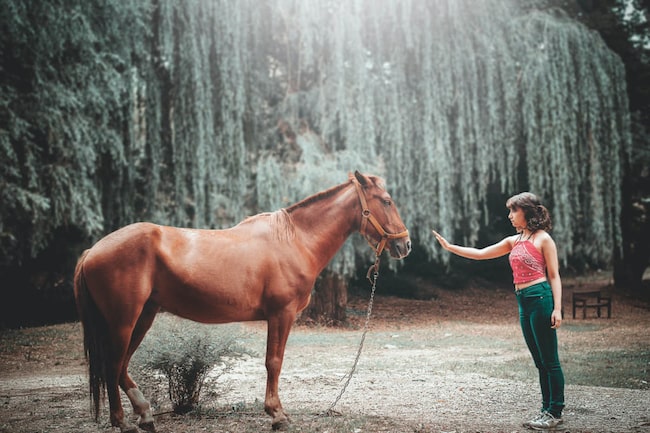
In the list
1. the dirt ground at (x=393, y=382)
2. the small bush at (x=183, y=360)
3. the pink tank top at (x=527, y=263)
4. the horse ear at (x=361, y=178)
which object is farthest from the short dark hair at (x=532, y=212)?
the small bush at (x=183, y=360)

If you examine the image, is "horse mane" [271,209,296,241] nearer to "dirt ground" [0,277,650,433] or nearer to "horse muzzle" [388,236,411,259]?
"horse muzzle" [388,236,411,259]

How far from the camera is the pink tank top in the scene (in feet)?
12.2

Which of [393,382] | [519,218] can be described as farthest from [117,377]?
[393,382]

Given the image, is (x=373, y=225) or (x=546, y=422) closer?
(x=546, y=422)

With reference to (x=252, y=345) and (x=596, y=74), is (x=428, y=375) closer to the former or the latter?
(x=252, y=345)

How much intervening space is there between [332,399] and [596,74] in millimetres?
10647

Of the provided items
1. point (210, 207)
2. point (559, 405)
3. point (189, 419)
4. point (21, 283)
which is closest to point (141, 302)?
point (189, 419)

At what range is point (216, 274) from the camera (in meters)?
3.52

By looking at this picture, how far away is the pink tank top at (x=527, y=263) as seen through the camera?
3717mm

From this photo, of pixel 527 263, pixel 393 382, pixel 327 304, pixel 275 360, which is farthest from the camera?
pixel 327 304

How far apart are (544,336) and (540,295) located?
0.91ft

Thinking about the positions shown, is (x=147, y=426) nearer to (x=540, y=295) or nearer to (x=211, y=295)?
(x=211, y=295)

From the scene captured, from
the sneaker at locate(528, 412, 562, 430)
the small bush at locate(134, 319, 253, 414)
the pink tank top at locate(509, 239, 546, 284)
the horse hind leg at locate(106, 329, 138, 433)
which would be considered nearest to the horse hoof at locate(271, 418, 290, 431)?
the horse hind leg at locate(106, 329, 138, 433)

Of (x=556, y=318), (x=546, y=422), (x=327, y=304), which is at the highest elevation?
(x=556, y=318)
